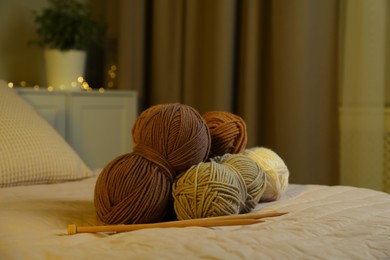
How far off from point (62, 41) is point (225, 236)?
163cm

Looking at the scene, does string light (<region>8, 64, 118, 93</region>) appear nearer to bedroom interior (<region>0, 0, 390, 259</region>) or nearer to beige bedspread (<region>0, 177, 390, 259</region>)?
bedroom interior (<region>0, 0, 390, 259</region>)

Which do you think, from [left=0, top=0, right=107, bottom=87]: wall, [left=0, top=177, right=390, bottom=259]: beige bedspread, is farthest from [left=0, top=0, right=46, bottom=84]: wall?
[left=0, top=177, right=390, bottom=259]: beige bedspread

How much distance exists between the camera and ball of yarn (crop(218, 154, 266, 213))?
972mm

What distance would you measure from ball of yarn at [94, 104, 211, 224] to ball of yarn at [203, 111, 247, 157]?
83 millimetres

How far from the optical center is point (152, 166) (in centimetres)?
92

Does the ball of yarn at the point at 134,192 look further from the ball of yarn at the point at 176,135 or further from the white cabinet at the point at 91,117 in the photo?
the white cabinet at the point at 91,117

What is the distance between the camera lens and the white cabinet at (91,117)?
1.99 m

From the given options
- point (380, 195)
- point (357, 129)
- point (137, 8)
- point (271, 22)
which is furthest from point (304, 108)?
point (137, 8)

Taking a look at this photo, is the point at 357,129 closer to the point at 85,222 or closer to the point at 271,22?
the point at 271,22

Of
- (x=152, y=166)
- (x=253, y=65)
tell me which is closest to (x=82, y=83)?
(x=253, y=65)

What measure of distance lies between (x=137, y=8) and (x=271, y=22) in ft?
2.26

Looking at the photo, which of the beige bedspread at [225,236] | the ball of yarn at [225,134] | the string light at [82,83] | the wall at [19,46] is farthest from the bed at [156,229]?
the wall at [19,46]

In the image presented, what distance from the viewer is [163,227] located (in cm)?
83

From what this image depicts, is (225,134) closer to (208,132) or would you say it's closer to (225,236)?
(208,132)
